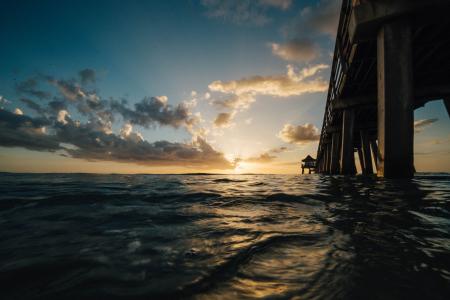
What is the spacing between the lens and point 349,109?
13.4 m

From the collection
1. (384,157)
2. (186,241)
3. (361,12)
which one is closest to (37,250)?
(186,241)

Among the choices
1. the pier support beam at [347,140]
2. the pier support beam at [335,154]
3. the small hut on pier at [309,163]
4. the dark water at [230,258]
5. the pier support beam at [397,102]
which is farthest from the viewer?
the small hut on pier at [309,163]

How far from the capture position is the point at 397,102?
18.6 ft

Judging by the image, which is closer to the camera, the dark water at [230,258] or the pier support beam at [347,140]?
the dark water at [230,258]

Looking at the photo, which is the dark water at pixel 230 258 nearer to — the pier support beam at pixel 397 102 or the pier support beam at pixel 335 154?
the pier support beam at pixel 397 102

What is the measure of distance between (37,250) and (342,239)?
189 centimetres

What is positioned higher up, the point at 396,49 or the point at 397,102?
the point at 396,49

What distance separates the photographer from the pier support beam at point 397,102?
18.6ft

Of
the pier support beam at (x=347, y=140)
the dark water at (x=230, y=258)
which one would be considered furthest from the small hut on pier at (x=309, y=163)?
the dark water at (x=230, y=258)

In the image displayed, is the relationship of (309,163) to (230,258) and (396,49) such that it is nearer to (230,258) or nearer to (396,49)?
(396,49)

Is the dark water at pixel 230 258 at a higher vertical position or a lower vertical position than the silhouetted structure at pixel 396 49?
lower

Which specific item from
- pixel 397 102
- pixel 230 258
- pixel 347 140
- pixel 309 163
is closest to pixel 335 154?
pixel 347 140

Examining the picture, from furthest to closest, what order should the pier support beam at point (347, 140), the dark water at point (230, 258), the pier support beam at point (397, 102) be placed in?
the pier support beam at point (347, 140) < the pier support beam at point (397, 102) < the dark water at point (230, 258)

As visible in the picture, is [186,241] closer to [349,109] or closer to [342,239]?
[342,239]
